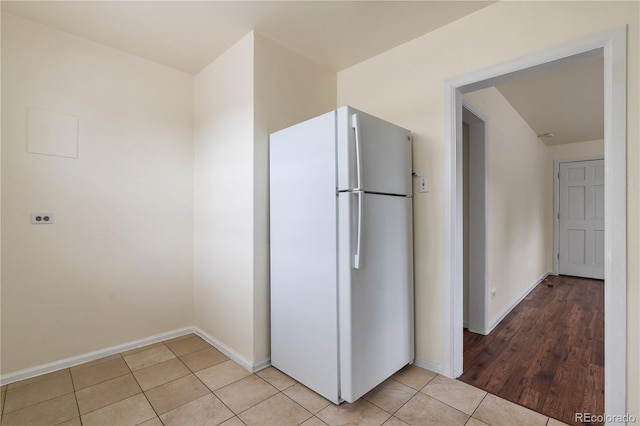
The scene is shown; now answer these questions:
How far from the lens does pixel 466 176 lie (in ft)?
10.5

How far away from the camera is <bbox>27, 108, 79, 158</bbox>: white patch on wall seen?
2248 millimetres

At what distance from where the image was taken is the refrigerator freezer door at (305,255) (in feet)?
6.31

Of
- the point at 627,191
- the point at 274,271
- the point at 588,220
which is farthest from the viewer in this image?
the point at 588,220

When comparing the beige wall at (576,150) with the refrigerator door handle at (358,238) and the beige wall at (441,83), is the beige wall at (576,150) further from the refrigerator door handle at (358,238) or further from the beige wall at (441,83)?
the refrigerator door handle at (358,238)

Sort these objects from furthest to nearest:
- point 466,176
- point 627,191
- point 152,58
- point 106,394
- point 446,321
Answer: point 466,176, point 152,58, point 446,321, point 106,394, point 627,191

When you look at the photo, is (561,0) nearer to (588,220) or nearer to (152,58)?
(152,58)

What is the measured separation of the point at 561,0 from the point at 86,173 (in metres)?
3.53

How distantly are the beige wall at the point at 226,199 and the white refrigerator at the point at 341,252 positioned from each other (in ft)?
0.72

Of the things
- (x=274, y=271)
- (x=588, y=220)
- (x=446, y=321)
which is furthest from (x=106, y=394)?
(x=588, y=220)

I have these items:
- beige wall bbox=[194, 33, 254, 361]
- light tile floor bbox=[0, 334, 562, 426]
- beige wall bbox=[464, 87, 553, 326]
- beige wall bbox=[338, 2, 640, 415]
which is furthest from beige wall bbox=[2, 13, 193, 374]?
beige wall bbox=[464, 87, 553, 326]

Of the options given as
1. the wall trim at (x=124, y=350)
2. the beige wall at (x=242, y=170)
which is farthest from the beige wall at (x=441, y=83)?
the wall trim at (x=124, y=350)

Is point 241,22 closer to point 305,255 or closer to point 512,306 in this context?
point 305,255

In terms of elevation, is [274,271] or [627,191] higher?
[627,191]

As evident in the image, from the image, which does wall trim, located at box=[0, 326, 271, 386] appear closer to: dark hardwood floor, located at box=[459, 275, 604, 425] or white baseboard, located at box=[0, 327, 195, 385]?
white baseboard, located at box=[0, 327, 195, 385]
